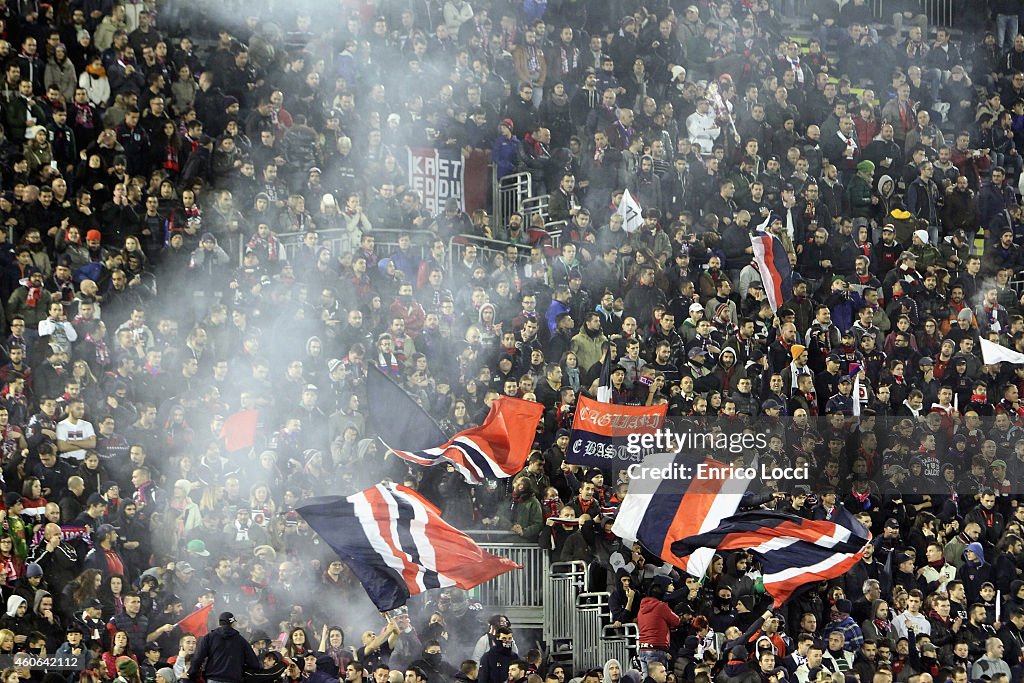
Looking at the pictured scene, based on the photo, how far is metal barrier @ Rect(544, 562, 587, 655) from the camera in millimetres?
19953

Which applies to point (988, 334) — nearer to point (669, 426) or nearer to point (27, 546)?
point (669, 426)

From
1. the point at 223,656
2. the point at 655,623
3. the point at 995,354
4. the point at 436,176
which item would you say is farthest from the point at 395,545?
the point at 995,354

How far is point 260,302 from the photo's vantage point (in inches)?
842

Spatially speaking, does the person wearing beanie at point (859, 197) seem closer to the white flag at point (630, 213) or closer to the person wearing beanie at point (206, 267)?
the white flag at point (630, 213)

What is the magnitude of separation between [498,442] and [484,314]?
235 centimetres

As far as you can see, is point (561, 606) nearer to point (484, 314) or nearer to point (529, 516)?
point (529, 516)

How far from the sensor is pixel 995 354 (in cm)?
2402

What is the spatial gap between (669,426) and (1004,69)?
35.4 ft

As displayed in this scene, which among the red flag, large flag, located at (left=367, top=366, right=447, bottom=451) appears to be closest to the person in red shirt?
large flag, located at (left=367, top=366, right=447, bottom=451)

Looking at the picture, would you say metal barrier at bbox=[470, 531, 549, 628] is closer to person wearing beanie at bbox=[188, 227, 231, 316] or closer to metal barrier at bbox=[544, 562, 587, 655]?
metal barrier at bbox=[544, 562, 587, 655]

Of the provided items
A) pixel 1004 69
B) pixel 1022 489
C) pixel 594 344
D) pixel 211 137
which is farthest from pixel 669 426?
pixel 1004 69

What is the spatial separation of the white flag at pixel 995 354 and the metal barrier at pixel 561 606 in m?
6.42

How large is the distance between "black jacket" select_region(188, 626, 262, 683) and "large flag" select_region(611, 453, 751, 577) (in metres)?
4.04

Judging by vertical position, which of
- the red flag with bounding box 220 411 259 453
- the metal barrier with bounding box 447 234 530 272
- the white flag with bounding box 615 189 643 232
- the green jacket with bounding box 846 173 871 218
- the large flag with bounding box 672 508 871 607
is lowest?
the large flag with bounding box 672 508 871 607
